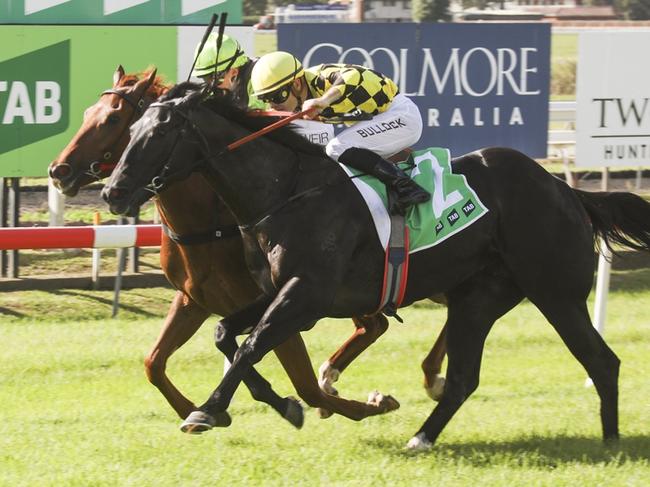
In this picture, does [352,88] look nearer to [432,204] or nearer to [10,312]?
[432,204]

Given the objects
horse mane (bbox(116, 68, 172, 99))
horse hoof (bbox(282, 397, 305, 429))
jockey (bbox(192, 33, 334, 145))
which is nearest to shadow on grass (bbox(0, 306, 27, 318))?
horse mane (bbox(116, 68, 172, 99))

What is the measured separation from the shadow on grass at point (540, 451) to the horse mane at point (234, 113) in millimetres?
1486

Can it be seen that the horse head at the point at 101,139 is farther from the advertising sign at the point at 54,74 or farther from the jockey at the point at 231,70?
the advertising sign at the point at 54,74

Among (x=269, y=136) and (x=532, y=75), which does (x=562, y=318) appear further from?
(x=532, y=75)

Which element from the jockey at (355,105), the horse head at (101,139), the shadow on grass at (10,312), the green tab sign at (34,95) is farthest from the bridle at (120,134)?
the shadow on grass at (10,312)

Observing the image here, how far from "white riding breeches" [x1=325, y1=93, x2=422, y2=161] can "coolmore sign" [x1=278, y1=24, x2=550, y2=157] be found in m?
3.98

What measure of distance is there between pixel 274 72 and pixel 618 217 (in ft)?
6.40

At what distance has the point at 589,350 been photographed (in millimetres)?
6082

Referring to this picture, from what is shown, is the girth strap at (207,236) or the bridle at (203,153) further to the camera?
the girth strap at (207,236)

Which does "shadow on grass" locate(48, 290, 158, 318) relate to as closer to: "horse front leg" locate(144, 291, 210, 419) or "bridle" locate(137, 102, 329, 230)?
"horse front leg" locate(144, 291, 210, 419)

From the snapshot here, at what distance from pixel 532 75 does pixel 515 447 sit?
17.6 feet

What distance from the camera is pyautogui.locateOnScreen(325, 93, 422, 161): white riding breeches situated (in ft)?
19.8


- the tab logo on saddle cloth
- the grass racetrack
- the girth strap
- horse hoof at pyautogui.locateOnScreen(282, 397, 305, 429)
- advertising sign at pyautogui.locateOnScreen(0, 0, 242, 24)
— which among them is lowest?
the grass racetrack

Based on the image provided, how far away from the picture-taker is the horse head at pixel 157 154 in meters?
5.21
